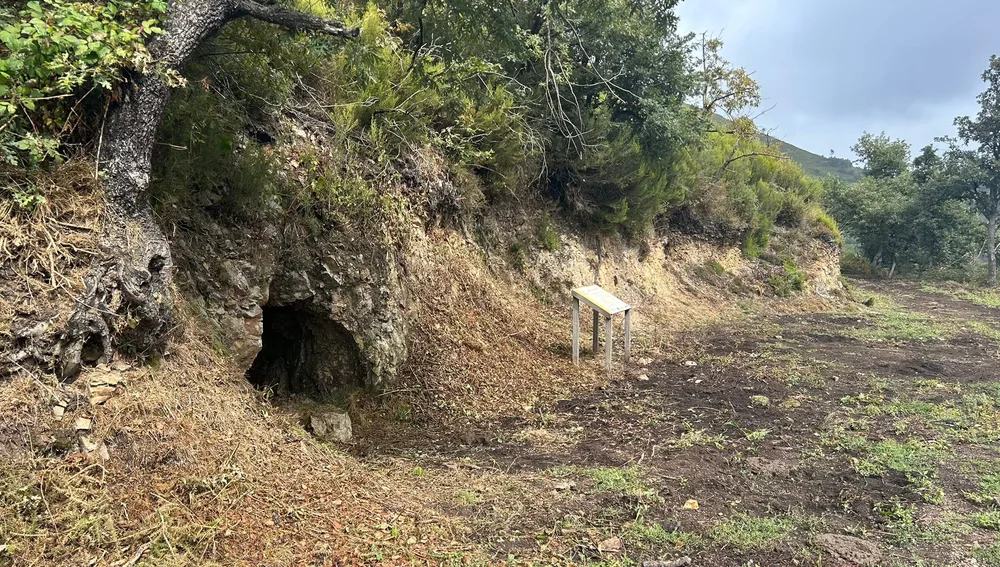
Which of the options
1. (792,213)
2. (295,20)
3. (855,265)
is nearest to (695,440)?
(295,20)

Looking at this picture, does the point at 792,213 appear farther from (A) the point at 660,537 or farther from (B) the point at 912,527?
(A) the point at 660,537

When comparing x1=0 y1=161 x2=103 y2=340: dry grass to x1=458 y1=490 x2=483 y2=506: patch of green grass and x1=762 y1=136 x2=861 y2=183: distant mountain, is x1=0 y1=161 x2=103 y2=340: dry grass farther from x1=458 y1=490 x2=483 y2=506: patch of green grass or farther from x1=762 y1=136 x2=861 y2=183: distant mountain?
x1=762 y1=136 x2=861 y2=183: distant mountain

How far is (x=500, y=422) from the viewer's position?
20.1 feet

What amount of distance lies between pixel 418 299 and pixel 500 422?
1.97m

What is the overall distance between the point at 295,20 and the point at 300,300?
104 inches

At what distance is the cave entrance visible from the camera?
5.91 m

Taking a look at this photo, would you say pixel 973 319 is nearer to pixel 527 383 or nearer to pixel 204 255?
pixel 527 383

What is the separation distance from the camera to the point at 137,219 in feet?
11.6

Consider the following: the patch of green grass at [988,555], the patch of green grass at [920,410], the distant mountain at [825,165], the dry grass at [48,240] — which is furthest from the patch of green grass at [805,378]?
the distant mountain at [825,165]

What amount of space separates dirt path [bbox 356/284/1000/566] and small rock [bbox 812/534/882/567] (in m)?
0.01

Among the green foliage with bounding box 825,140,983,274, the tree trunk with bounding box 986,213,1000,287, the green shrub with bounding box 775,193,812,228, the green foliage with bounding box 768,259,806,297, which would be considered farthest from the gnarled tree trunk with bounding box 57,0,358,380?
the tree trunk with bounding box 986,213,1000,287

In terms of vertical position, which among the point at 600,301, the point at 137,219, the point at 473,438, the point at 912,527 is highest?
the point at 137,219

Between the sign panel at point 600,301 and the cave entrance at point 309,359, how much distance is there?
11.8 ft

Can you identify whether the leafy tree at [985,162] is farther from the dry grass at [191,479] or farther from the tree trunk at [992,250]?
the dry grass at [191,479]
